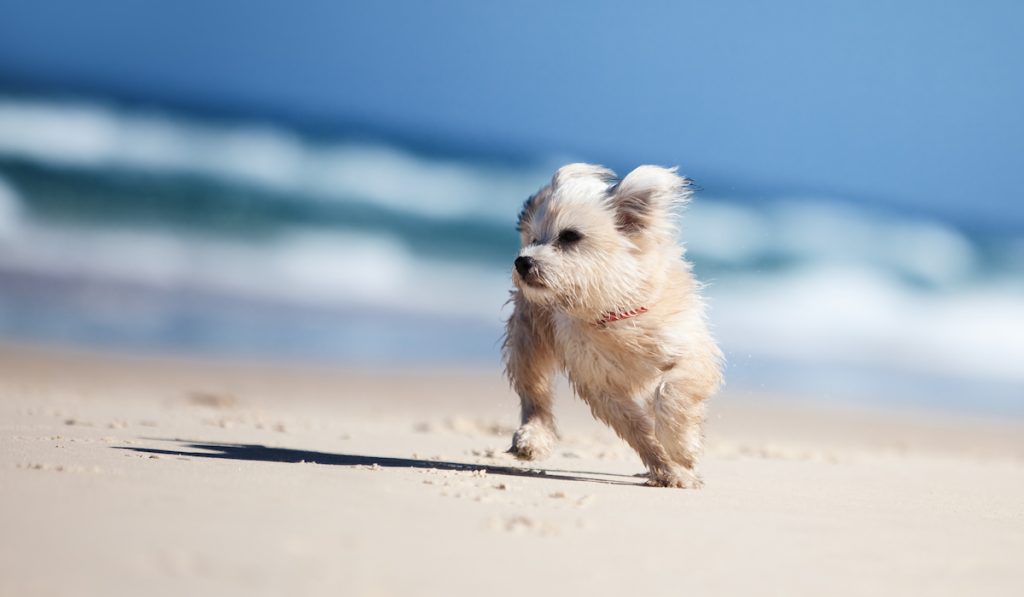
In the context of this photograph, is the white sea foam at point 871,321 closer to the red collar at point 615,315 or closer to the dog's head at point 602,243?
the dog's head at point 602,243

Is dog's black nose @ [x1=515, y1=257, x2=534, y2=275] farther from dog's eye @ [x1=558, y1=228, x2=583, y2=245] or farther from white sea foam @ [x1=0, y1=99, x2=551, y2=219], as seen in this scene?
white sea foam @ [x1=0, y1=99, x2=551, y2=219]

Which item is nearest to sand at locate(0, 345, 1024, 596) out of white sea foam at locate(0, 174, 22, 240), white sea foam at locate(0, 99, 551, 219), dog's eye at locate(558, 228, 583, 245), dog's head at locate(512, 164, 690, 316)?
dog's head at locate(512, 164, 690, 316)

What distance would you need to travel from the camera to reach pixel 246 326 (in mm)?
11844

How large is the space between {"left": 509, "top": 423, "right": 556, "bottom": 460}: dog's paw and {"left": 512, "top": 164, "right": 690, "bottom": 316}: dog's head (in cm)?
90

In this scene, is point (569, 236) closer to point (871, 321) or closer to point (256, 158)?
point (871, 321)

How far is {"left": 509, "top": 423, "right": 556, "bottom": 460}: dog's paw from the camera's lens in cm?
529

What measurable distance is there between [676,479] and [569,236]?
1.10 meters

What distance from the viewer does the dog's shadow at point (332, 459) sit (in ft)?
14.5

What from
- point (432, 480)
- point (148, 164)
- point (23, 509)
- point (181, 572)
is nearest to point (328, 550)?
point (181, 572)

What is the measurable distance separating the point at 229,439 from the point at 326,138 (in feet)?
66.5

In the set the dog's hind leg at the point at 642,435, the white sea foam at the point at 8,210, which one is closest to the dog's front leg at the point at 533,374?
the dog's hind leg at the point at 642,435

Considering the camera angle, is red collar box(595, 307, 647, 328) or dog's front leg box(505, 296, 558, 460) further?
dog's front leg box(505, 296, 558, 460)

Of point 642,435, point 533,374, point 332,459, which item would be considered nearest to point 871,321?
point 533,374

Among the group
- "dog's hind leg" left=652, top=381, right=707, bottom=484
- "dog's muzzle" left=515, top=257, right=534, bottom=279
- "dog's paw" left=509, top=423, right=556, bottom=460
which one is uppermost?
"dog's muzzle" left=515, top=257, right=534, bottom=279
